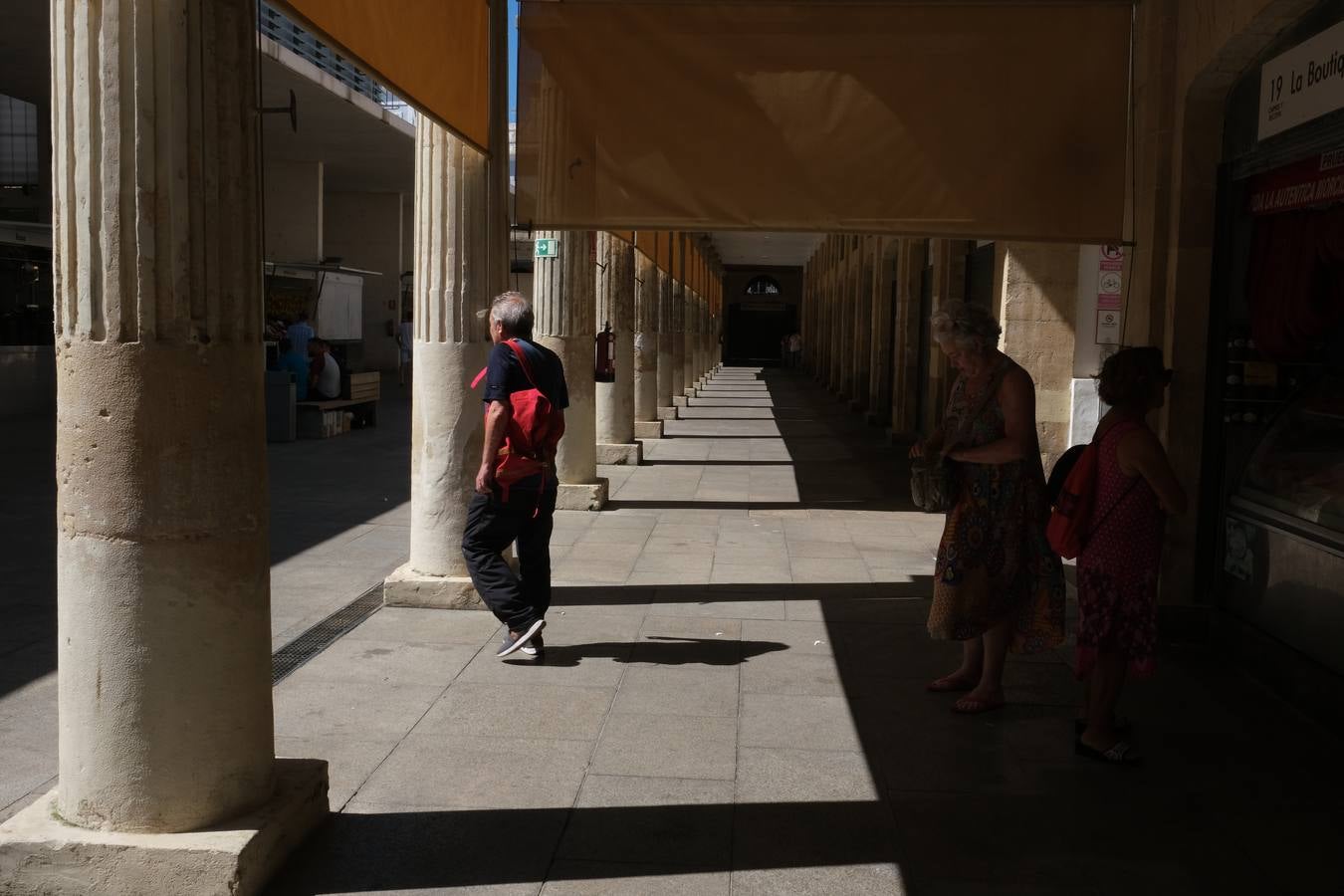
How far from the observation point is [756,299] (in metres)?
64.7

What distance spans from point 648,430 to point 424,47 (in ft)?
42.0

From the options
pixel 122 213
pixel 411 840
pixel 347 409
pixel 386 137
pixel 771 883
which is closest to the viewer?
pixel 122 213

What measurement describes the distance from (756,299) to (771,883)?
203 ft

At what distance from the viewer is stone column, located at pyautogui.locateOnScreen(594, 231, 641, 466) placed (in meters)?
14.9

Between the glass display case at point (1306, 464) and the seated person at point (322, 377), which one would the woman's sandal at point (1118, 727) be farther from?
the seated person at point (322, 377)

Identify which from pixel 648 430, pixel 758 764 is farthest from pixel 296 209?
pixel 758 764

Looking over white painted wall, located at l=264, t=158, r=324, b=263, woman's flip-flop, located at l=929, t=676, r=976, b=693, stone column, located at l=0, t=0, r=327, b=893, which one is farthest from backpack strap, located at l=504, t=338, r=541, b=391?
white painted wall, located at l=264, t=158, r=324, b=263

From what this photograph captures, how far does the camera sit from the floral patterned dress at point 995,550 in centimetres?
504

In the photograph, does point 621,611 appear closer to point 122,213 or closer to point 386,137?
point 122,213

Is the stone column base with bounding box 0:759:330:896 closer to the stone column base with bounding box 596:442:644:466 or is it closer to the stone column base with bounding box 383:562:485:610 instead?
the stone column base with bounding box 383:562:485:610

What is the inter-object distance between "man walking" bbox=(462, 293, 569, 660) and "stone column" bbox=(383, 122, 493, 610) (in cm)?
99

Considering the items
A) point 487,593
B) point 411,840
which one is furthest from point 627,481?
point 411,840

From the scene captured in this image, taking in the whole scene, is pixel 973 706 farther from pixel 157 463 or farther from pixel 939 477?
pixel 157 463

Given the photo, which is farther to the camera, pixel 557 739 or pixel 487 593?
pixel 487 593
